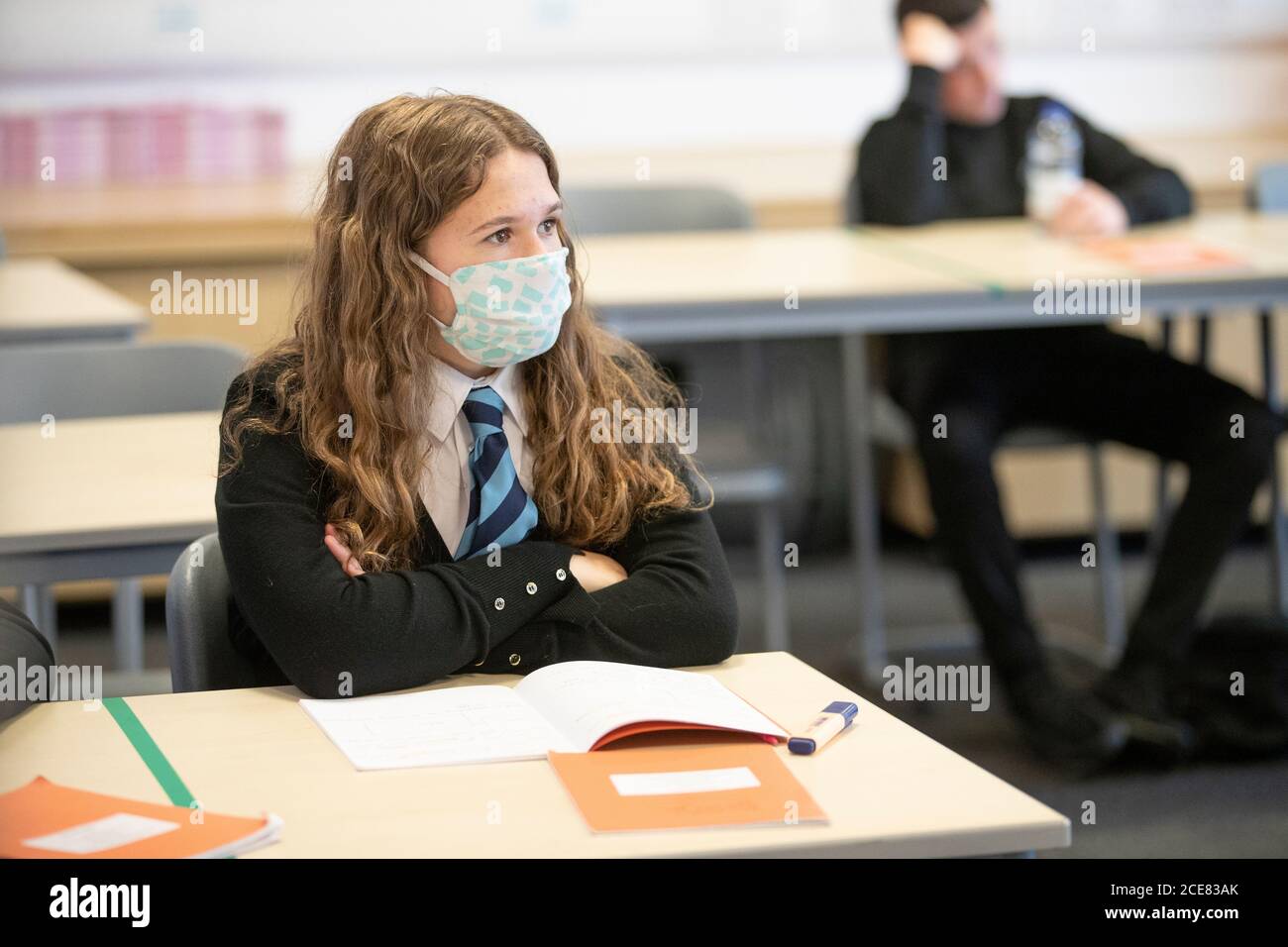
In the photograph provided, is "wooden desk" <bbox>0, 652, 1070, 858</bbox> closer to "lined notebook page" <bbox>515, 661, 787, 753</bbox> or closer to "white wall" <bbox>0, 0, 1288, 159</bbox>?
"lined notebook page" <bbox>515, 661, 787, 753</bbox>

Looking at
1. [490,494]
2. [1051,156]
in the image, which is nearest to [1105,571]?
[1051,156]

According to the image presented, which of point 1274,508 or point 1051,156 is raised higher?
point 1051,156

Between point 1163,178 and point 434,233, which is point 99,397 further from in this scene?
point 1163,178

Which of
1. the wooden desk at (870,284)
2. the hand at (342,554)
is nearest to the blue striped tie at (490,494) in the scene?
the hand at (342,554)

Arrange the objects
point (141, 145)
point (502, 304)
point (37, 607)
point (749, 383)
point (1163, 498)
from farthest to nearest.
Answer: point (141, 145) < point (749, 383) < point (1163, 498) < point (37, 607) < point (502, 304)

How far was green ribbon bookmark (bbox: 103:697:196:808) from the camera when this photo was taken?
1.25 meters

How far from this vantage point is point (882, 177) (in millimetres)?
3703

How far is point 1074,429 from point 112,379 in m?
1.76

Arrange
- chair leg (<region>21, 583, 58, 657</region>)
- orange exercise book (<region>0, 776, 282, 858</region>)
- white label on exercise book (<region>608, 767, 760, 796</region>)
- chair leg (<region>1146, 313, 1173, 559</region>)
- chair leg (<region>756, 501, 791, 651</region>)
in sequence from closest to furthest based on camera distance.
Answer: orange exercise book (<region>0, 776, 282, 858</region>) < white label on exercise book (<region>608, 767, 760, 796</region>) < chair leg (<region>21, 583, 58, 657</region>) < chair leg (<region>756, 501, 791, 651</region>) < chair leg (<region>1146, 313, 1173, 559</region>)

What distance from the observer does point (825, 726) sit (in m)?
1.35

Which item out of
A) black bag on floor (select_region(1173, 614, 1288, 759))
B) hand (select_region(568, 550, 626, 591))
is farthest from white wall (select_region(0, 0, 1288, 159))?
hand (select_region(568, 550, 626, 591))

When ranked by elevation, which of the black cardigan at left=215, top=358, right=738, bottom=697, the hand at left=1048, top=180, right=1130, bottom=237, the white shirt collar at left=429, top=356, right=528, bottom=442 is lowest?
the black cardigan at left=215, top=358, right=738, bottom=697

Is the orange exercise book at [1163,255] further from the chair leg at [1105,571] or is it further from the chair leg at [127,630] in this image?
the chair leg at [127,630]

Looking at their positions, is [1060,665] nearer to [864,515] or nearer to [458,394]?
[864,515]
